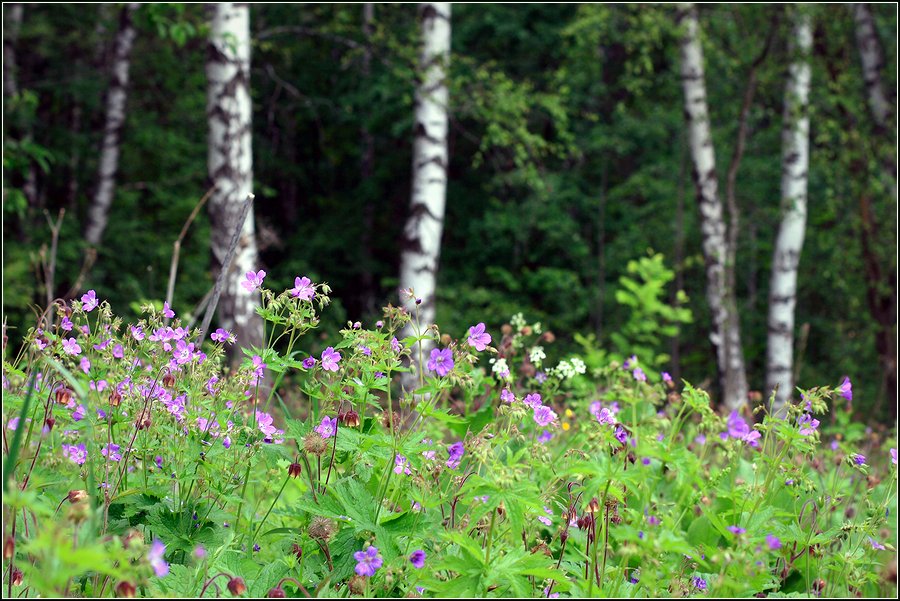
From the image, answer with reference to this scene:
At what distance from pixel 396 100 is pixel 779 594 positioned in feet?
37.4

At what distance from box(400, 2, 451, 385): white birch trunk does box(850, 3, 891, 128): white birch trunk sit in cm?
459

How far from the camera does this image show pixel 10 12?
11.9 meters

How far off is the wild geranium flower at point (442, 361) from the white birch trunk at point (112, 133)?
1070cm

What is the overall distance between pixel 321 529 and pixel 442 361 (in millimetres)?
402

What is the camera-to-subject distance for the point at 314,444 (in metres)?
1.62

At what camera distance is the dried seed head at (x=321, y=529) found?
64.1 inches

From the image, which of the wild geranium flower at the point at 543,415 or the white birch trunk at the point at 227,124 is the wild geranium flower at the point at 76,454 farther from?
the white birch trunk at the point at 227,124

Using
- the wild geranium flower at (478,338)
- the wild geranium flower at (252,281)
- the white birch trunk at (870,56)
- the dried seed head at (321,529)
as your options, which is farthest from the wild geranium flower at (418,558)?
the white birch trunk at (870,56)

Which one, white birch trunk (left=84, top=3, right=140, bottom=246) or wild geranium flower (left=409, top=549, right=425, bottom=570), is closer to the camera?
wild geranium flower (left=409, top=549, right=425, bottom=570)

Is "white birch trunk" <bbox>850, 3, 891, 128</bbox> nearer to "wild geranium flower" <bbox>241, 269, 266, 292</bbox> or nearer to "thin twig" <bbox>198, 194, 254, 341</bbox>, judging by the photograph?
"thin twig" <bbox>198, 194, 254, 341</bbox>

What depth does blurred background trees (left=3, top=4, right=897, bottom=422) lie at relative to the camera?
32.6 feet

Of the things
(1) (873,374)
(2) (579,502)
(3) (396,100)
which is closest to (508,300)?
(3) (396,100)

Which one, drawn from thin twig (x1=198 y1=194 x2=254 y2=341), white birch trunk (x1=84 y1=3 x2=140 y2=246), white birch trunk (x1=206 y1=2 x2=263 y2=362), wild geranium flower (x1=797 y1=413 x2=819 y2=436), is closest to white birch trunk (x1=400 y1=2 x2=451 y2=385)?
white birch trunk (x1=206 y1=2 x2=263 y2=362)

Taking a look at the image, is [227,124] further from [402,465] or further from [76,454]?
[402,465]
